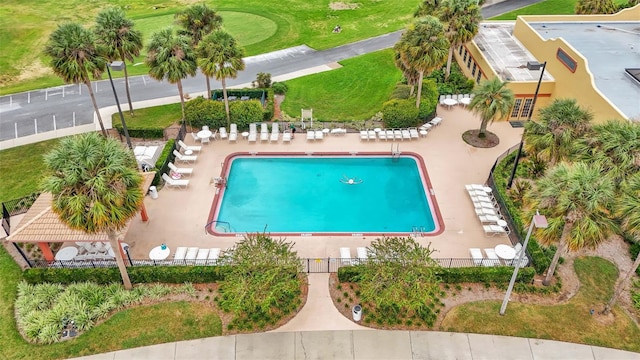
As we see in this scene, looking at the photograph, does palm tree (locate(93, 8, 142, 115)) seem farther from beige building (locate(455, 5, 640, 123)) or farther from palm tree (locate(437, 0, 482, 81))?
beige building (locate(455, 5, 640, 123))

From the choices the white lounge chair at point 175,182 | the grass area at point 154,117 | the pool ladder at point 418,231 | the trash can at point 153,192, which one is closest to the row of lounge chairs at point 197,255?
the trash can at point 153,192

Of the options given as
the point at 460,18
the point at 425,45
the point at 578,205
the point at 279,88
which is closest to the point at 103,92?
the point at 279,88

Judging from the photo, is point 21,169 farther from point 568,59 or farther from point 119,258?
point 568,59

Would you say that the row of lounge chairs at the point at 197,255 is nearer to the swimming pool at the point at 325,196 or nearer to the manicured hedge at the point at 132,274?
the manicured hedge at the point at 132,274

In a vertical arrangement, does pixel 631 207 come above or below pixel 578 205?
above

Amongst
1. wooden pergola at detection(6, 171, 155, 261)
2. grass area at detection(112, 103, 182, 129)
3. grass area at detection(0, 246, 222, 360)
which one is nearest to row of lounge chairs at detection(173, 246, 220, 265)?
grass area at detection(0, 246, 222, 360)

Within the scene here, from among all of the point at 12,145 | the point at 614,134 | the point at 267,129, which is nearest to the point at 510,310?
the point at 614,134
